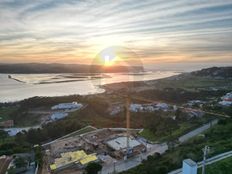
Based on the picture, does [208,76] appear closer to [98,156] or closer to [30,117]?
[30,117]

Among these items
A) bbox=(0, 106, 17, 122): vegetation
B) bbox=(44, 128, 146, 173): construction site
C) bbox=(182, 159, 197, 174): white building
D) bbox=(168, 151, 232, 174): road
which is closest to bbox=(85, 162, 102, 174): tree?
bbox=(44, 128, 146, 173): construction site

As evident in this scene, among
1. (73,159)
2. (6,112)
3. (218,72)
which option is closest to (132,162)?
(73,159)

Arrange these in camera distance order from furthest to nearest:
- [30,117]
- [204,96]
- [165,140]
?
[204,96]
[30,117]
[165,140]

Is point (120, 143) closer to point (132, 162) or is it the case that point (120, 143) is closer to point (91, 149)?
point (91, 149)

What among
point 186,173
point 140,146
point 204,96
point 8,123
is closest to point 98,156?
point 140,146

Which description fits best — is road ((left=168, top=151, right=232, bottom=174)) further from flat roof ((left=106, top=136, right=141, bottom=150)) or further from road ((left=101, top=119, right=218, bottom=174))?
flat roof ((left=106, top=136, right=141, bottom=150))
